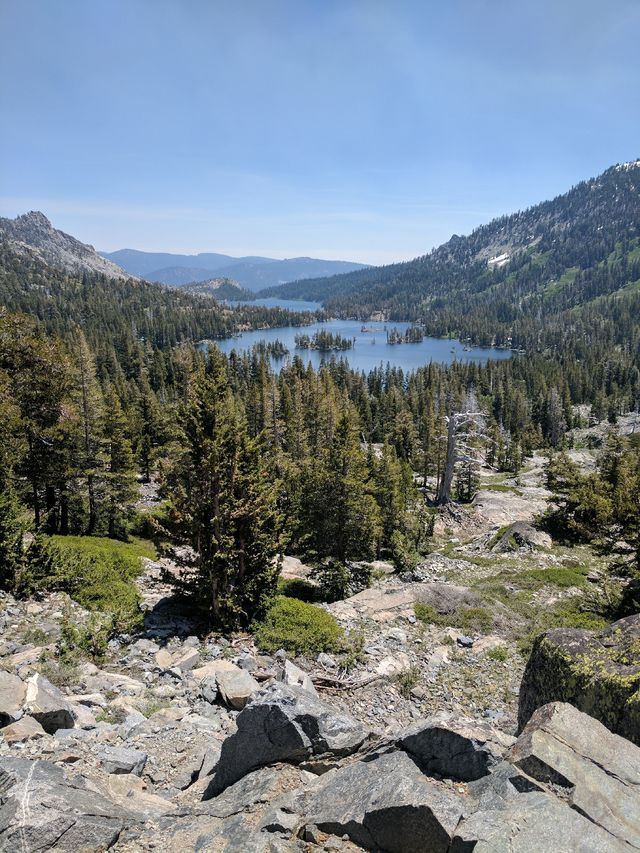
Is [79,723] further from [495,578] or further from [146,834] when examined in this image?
[495,578]

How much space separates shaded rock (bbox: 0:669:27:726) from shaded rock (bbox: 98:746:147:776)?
1692 mm

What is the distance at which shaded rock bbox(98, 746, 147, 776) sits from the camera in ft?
24.3

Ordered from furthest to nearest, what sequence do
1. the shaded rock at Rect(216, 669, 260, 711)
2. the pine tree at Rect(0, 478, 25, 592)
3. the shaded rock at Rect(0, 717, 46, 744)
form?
the pine tree at Rect(0, 478, 25, 592) < the shaded rock at Rect(216, 669, 260, 711) < the shaded rock at Rect(0, 717, 46, 744)

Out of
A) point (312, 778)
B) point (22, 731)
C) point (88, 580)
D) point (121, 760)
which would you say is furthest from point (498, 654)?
point (88, 580)

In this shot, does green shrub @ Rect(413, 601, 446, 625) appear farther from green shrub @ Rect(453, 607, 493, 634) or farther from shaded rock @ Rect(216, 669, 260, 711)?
shaded rock @ Rect(216, 669, 260, 711)

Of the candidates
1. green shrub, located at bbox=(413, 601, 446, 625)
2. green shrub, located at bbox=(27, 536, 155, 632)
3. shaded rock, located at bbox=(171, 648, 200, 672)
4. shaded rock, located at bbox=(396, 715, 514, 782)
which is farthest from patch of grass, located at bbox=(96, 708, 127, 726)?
green shrub, located at bbox=(413, 601, 446, 625)

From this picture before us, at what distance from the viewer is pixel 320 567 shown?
22688 millimetres

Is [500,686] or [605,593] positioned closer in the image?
[500,686]

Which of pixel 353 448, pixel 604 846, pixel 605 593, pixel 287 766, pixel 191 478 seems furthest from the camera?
pixel 353 448

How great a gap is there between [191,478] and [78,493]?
17.3 metres

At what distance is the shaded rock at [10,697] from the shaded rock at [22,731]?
19 cm

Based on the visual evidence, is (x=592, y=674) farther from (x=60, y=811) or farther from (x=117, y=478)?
(x=117, y=478)

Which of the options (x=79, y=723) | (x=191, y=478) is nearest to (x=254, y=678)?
(x=79, y=723)

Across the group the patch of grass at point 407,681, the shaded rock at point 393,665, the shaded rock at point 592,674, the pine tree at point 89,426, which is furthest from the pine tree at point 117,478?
the shaded rock at point 592,674
